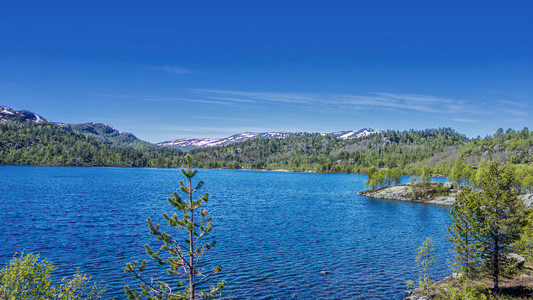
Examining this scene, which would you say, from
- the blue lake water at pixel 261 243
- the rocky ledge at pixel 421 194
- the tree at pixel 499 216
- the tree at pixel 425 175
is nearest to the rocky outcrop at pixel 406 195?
the rocky ledge at pixel 421 194

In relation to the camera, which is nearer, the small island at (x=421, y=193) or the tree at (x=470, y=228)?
the tree at (x=470, y=228)

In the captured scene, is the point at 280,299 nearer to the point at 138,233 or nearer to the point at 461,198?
the point at 461,198

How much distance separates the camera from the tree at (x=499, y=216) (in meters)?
31.9

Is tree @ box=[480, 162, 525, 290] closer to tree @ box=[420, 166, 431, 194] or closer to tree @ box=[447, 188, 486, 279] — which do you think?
tree @ box=[447, 188, 486, 279]

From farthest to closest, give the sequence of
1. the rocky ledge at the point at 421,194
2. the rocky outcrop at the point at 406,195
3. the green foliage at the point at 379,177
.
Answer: the green foliage at the point at 379,177, the rocky ledge at the point at 421,194, the rocky outcrop at the point at 406,195

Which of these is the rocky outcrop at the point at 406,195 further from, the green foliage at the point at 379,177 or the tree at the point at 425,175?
the green foliage at the point at 379,177

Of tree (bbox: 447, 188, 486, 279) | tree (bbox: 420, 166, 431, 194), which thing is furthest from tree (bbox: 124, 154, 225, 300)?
tree (bbox: 420, 166, 431, 194)

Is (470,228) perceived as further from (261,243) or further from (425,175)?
(425,175)

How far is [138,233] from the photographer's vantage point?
55219mm

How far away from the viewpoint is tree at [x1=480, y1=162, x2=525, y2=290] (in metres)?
31.9

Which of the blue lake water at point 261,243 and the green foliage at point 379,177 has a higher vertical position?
the green foliage at point 379,177

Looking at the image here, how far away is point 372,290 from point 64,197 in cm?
9936

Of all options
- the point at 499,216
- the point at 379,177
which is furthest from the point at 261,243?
the point at 379,177

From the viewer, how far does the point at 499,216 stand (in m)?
32.4
